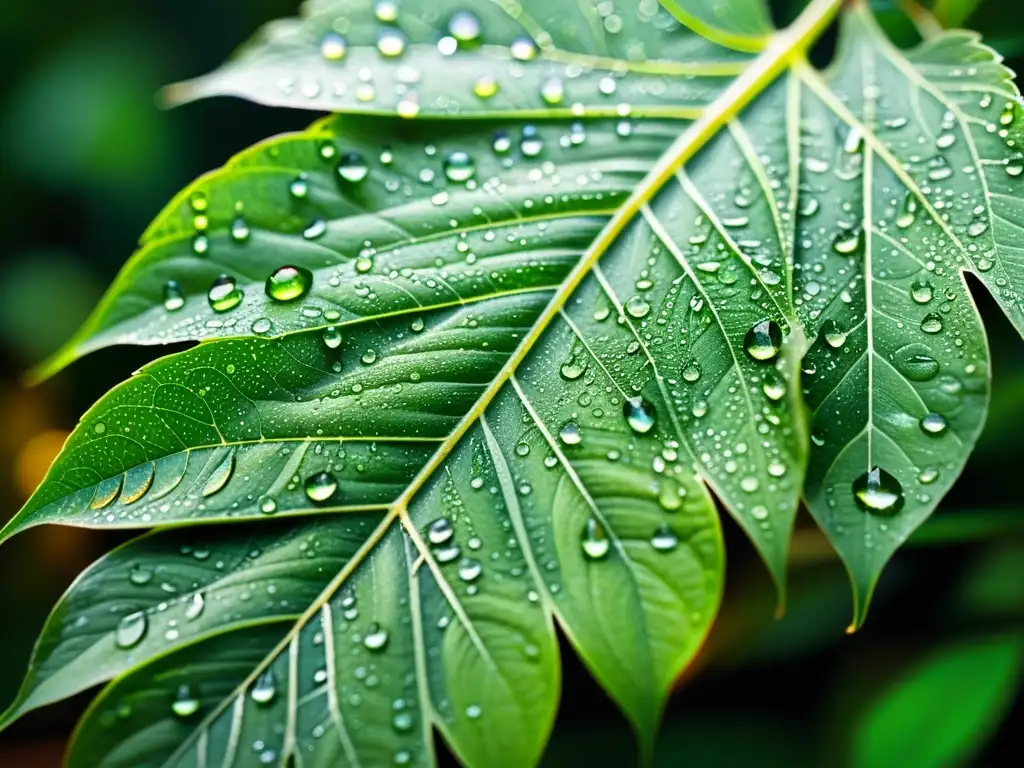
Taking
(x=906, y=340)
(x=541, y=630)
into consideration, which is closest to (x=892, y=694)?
(x=906, y=340)

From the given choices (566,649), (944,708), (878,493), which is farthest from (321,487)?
(944,708)

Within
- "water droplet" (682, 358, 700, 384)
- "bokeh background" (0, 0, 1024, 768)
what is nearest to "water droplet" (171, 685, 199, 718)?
"water droplet" (682, 358, 700, 384)

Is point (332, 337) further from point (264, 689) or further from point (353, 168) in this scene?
point (264, 689)

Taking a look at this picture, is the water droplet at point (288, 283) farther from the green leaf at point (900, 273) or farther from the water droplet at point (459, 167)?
the green leaf at point (900, 273)

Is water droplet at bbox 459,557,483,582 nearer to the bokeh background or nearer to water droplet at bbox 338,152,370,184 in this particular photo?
water droplet at bbox 338,152,370,184

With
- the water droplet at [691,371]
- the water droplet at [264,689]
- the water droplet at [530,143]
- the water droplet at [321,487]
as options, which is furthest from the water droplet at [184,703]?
the water droplet at [530,143]
